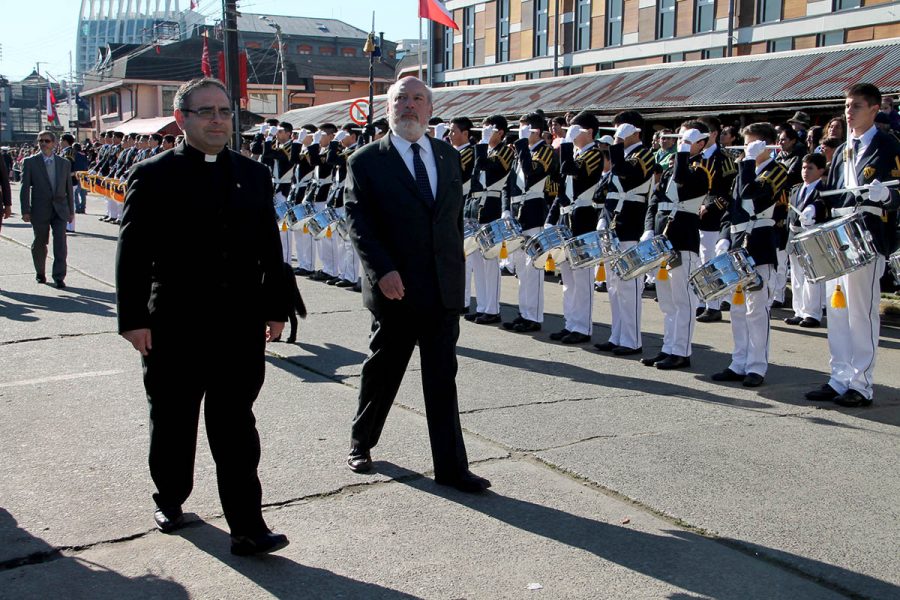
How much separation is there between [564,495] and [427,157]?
1826mm

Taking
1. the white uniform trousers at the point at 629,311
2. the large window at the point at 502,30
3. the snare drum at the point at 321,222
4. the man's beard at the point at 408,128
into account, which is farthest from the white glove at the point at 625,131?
the large window at the point at 502,30

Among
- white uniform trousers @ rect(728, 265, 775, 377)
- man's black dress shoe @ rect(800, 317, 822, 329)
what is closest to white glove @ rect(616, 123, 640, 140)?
white uniform trousers @ rect(728, 265, 775, 377)

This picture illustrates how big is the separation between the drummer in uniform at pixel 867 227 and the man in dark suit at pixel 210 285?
414 centimetres

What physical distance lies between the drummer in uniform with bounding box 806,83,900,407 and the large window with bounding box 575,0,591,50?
33.8 meters

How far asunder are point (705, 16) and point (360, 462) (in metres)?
32.1

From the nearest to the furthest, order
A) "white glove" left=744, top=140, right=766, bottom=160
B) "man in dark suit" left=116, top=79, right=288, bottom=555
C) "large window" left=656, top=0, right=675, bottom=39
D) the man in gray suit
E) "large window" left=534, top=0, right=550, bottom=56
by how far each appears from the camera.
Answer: "man in dark suit" left=116, top=79, right=288, bottom=555
"white glove" left=744, top=140, right=766, bottom=160
the man in gray suit
"large window" left=656, top=0, right=675, bottom=39
"large window" left=534, top=0, right=550, bottom=56

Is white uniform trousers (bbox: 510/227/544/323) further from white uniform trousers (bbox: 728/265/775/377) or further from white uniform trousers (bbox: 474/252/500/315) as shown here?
white uniform trousers (bbox: 728/265/775/377)

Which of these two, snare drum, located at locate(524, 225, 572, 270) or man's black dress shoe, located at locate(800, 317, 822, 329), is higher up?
snare drum, located at locate(524, 225, 572, 270)

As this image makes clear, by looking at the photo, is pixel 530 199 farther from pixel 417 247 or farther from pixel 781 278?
pixel 417 247

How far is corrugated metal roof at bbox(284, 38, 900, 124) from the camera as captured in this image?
15.3m

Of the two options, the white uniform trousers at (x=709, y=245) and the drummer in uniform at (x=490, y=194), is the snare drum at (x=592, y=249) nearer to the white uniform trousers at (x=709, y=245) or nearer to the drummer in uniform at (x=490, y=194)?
the drummer in uniform at (x=490, y=194)

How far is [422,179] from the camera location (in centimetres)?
481

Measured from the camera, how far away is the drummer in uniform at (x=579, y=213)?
8922mm

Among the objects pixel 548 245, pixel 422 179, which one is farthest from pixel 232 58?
pixel 422 179
